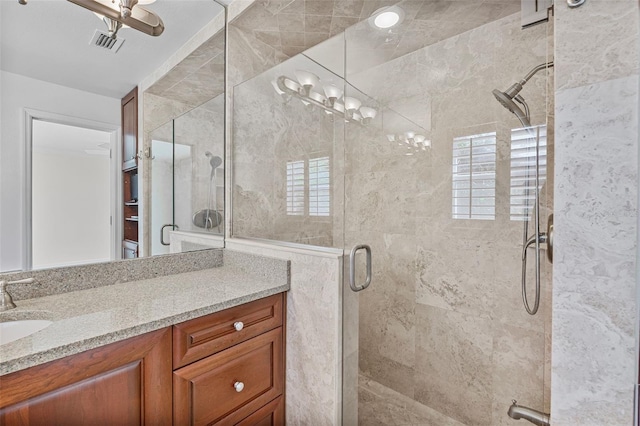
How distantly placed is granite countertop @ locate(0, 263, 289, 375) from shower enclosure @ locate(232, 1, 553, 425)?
1.61 feet

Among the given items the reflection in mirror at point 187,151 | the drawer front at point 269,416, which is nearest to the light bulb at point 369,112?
the reflection in mirror at point 187,151

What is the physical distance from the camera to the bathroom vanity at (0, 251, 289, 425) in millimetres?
779

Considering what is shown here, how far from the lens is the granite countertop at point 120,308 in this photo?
0.78 meters

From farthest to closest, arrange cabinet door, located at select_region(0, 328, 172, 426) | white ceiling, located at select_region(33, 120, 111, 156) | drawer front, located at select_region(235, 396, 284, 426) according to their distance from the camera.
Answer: drawer front, located at select_region(235, 396, 284, 426) → white ceiling, located at select_region(33, 120, 111, 156) → cabinet door, located at select_region(0, 328, 172, 426)

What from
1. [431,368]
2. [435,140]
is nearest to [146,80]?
[435,140]

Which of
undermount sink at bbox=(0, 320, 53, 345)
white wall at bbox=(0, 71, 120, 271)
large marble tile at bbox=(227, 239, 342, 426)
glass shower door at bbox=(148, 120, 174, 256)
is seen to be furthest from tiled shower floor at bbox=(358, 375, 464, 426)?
white wall at bbox=(0, 71, 120, 271)

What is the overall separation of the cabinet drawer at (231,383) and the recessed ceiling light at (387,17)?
5.85 ft

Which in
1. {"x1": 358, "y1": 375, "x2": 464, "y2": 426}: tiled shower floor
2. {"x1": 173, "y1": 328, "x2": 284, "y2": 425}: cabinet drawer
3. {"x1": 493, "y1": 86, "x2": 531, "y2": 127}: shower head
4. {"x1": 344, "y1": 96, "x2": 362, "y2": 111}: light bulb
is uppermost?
{"x1": 344, "y1": 96, "x2": 362, "y2": 111}: light bulb

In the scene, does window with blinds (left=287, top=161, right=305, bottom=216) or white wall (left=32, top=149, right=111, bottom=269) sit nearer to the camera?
white wall (left=32, top=149, right=111, bottom=269)

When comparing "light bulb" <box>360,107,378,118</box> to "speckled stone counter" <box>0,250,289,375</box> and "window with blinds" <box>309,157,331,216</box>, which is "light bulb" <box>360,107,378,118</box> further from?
"speckled stone counter" <box>0,250,289,375</box>

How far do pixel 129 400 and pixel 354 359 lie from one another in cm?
93

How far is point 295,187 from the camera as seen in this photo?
2109 mm

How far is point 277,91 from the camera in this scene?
2.05 meters

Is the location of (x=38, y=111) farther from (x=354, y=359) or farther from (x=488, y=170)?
(x=488, y=170)
